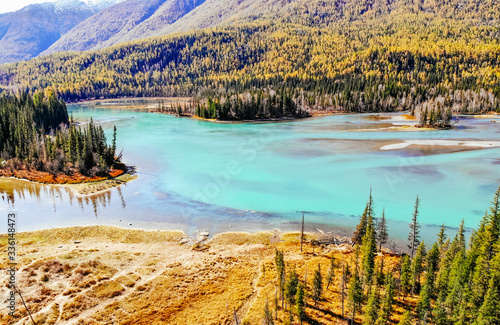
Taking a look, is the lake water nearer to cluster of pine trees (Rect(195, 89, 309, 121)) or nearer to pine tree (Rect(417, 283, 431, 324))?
pine tree (Rect(417, 283, 431, 324))

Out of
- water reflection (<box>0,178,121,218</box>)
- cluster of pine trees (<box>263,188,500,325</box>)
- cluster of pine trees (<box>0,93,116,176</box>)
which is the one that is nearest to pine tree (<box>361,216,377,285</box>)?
cluster of pine trees (<box>263,188,500,325</box>)

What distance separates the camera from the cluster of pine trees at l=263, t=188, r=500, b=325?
1884 cm

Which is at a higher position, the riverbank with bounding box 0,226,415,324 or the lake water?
the lake water

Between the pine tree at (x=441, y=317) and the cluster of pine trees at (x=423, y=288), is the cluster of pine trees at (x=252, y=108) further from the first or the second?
the pine tree at (x=441, y=317)

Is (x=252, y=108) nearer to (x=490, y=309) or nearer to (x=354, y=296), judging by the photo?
(x=354, y=296)

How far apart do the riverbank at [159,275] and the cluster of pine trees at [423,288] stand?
882 mm

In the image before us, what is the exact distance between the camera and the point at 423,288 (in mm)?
22500

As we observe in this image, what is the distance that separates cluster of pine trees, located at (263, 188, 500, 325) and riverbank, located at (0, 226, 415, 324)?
34.7 inches

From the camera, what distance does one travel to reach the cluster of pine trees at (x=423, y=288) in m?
18.8

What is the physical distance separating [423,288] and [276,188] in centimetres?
2884

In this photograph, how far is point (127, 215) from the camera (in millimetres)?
40656

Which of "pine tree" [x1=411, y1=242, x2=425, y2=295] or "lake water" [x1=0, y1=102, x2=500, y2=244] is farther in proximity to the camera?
"lake water" [x1=0, y1=102, x2=500, y2=244]

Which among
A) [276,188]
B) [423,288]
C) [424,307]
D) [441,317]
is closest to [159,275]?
[424,307]

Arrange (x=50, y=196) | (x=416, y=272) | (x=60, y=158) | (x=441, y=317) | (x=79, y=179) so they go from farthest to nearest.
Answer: (x=60, y=158)
(x=79, y=179)
(x=50, y=196)
(x=416, y=272)
(x=441, y=317)
